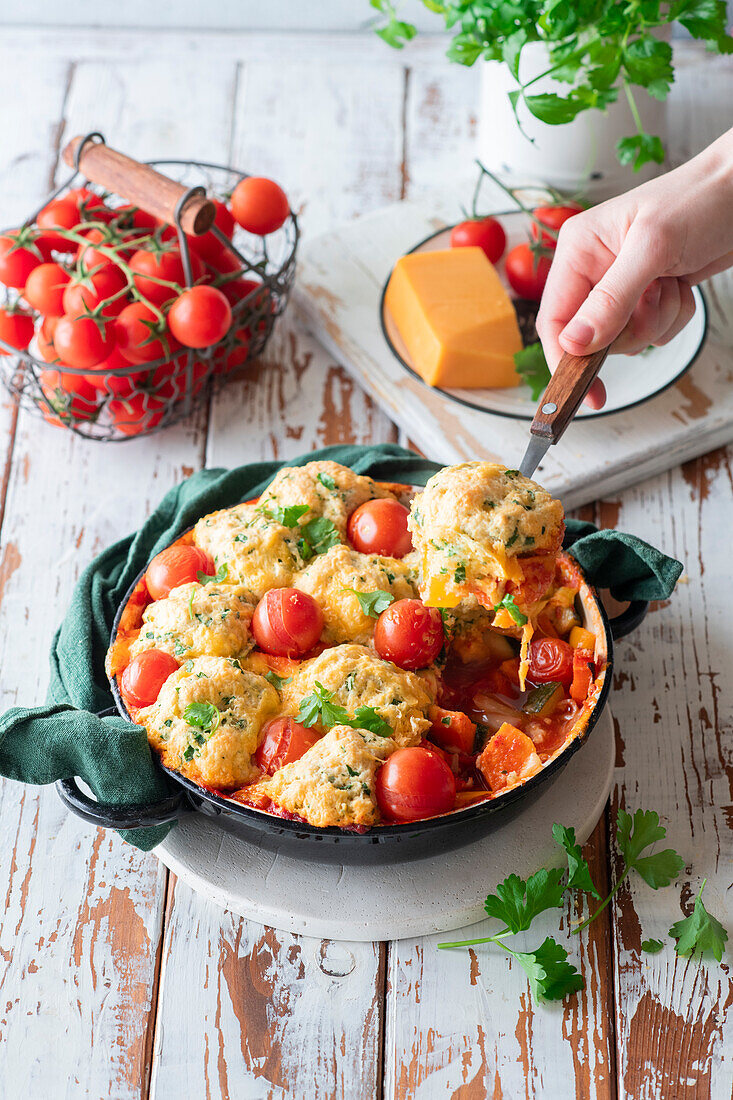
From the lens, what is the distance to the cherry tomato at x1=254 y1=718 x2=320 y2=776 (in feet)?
5.93

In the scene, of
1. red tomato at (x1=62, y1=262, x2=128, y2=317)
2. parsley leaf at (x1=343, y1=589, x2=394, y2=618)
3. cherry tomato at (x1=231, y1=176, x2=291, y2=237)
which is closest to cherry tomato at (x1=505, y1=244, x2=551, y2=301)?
cherry tomato at (x1=231, y1=176, x2=291, y2=237)

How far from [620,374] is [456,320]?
460 mm

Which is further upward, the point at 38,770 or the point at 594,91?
the point at 594,91

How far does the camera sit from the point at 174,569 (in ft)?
6.79

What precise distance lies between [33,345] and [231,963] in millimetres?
1833

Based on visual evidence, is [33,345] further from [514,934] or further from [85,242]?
[514,934]

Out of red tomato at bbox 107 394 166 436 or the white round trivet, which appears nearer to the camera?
the white round trivet

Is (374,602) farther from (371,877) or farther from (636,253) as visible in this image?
(636,253)

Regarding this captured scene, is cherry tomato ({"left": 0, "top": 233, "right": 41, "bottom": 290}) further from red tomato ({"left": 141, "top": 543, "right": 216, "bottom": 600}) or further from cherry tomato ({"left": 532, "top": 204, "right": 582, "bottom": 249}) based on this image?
cherry tomato ({"left": 532, "top": 204, "right": 582, "bottom": 249})

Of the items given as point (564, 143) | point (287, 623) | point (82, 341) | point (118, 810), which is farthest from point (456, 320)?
point (118, 810)

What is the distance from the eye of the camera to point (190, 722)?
1.80 m

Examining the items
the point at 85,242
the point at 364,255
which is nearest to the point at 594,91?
the point at 364,255

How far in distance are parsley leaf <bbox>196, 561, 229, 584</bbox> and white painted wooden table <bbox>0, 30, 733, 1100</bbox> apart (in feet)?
1.76

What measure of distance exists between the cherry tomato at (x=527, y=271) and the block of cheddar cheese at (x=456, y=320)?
0.37ft
